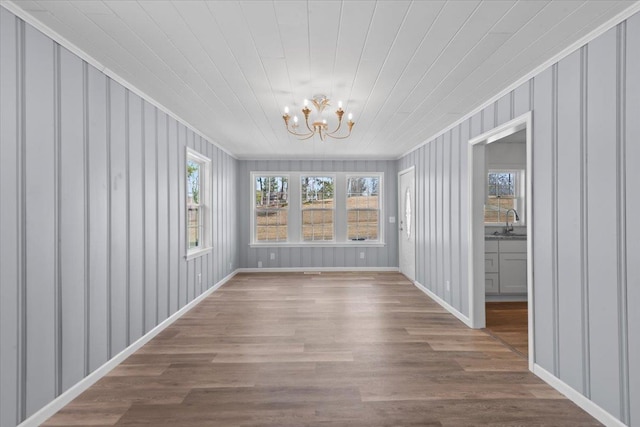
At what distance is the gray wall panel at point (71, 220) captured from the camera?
2125 mm

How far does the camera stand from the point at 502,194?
5305 millimetres

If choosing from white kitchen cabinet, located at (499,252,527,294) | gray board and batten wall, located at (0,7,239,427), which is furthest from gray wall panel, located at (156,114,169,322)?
white kitchen cabinet, located at (499,252,527,294)

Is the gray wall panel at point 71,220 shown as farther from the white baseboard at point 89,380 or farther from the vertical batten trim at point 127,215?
the vertical batten trim at point 127,215

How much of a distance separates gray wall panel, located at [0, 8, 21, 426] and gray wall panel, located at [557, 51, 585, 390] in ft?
11.3

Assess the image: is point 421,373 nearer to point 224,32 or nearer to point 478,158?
point 478,158

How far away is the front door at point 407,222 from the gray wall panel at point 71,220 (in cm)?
474

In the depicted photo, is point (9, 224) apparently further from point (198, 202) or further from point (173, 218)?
point (198, 202)

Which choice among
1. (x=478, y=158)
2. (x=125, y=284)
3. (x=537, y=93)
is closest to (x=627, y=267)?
(x=537, y=93)

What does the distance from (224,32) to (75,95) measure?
1175 millimetres

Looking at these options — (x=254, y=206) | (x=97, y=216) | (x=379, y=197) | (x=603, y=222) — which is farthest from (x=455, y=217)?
(x=254, y=206)

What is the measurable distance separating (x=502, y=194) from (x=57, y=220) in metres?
5.74

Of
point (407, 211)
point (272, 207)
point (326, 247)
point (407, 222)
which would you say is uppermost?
point (272, 207)

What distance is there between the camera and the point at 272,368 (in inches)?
106

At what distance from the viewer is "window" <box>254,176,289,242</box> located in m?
6.88
